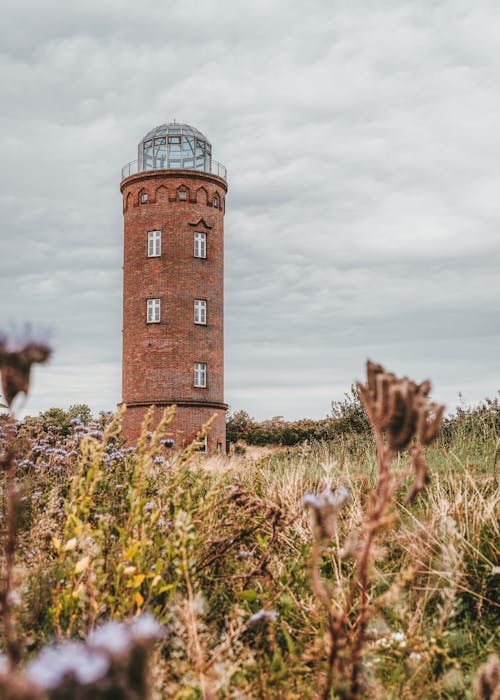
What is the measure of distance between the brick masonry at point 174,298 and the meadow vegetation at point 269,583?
71.2ft

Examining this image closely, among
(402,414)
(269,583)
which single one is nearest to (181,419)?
(269,583)

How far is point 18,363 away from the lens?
6.35 ft

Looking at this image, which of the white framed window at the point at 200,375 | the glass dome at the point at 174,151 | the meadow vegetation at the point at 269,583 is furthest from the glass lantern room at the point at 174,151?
the meadow vegetation at the point at 269,583

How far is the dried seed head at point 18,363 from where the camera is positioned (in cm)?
193

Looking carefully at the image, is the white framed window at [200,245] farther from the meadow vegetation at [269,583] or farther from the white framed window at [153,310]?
the meadow vegetation at [269,583]

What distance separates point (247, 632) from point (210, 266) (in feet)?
86.4

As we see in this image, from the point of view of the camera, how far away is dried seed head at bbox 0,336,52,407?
6.33ft

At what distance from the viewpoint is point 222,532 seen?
4.79 metres

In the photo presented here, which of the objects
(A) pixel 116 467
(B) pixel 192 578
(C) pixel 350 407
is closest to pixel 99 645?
(B) pixel 192 578

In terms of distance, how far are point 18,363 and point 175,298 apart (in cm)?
2693

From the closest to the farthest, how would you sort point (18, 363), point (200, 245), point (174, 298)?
point (18, 363)
point (174, 298)
point (200, 245)

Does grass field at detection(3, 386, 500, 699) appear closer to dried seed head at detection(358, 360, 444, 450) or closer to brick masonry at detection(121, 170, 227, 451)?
dried seed head at detection(358, 360, 444, 450)

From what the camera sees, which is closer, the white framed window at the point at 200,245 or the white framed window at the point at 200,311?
the white framed window at the point at 200,311

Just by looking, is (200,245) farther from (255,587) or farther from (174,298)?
(255,587)
